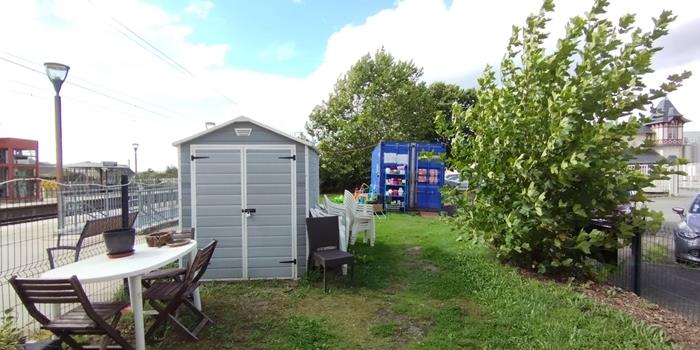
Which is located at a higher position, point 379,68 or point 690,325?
point 379,68

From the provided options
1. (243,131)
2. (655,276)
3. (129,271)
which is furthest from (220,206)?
(655,276)

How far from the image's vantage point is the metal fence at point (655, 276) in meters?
5.35

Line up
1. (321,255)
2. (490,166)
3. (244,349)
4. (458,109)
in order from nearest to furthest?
(244,349) < (321,255) < (490,166) < (458,109)

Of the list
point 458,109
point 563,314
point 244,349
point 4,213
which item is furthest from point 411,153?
point 4,213

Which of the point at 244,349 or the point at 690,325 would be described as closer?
the point at 244,349

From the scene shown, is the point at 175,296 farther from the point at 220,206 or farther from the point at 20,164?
the point at 20,164

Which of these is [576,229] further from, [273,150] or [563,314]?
[273,150]

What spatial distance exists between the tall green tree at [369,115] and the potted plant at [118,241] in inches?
777

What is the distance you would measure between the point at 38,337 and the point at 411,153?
1169 centimetres

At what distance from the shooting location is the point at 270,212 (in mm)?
5805

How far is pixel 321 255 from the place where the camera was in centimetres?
553

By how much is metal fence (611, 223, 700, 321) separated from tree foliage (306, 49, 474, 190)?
16771mm

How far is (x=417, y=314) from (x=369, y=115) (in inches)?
757

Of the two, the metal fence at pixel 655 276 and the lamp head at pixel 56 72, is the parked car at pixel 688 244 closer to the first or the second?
the metal fence at pixel 655 276
